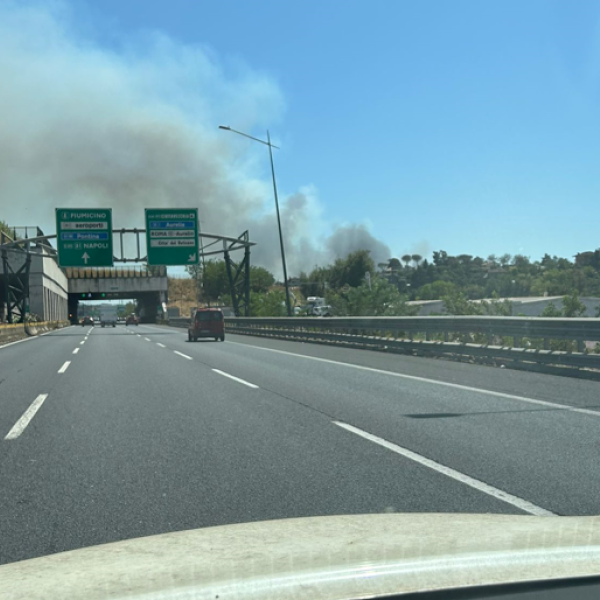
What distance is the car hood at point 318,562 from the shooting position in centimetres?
238

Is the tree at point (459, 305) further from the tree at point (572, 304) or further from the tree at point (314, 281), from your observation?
the tree at point (314, 281)

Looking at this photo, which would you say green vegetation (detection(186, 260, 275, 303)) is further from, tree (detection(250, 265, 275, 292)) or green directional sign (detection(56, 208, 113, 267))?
green directional sign (detection(56, 208, 113, 267))

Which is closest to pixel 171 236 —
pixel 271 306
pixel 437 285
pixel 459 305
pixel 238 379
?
pixel 459 305

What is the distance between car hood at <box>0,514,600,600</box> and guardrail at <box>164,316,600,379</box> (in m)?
11.1

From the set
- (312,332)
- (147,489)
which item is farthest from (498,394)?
→ (312,332)

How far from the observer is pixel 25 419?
948 cm

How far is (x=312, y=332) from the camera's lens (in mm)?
29906

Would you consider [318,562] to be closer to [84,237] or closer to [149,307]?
[84,237]

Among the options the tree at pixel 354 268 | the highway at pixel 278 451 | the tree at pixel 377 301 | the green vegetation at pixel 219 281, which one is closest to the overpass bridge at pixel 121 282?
the tree at pixel 354 268

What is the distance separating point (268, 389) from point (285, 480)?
669 centimetres

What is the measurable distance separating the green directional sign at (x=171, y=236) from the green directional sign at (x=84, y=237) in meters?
2.28

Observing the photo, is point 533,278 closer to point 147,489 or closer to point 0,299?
point 0,299

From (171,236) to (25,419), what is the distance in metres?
31.5

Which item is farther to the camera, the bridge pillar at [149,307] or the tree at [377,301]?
the bridge pillar at [149,307]
